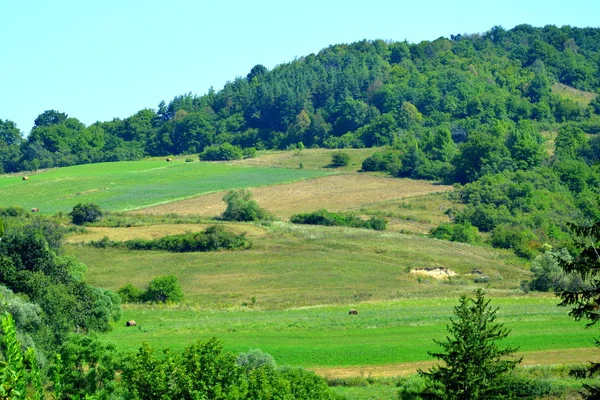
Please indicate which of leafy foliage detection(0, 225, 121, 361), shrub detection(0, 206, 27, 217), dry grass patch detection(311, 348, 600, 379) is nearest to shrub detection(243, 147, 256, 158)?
shrub detection(0, 206, 27, 217)

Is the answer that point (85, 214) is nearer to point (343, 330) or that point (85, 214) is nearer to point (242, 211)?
point (242, 211)

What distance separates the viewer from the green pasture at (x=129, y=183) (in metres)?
117

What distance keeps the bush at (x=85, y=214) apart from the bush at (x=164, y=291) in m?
27.3

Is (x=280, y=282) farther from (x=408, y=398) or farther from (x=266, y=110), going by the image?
(x=266, y=110)

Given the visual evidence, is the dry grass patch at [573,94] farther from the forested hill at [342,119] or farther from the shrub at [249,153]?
the shrub at [249,153]

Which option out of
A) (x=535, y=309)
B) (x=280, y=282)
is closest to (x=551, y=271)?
(x=535, y=309)

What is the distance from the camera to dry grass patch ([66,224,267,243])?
3403 inches

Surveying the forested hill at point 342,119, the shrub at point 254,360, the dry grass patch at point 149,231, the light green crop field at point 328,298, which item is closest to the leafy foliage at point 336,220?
the light green crop field at point 328,298

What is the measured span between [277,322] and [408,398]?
22.0 metres

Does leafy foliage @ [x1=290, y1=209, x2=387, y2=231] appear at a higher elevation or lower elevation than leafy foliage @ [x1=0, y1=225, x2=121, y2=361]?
lower

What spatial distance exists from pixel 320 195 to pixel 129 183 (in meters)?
26.1

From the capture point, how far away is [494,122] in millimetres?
158875

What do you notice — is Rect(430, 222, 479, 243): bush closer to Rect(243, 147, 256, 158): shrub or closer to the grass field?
the grass field

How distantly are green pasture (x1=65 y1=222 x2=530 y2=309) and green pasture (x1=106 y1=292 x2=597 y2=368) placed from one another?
4757mm
